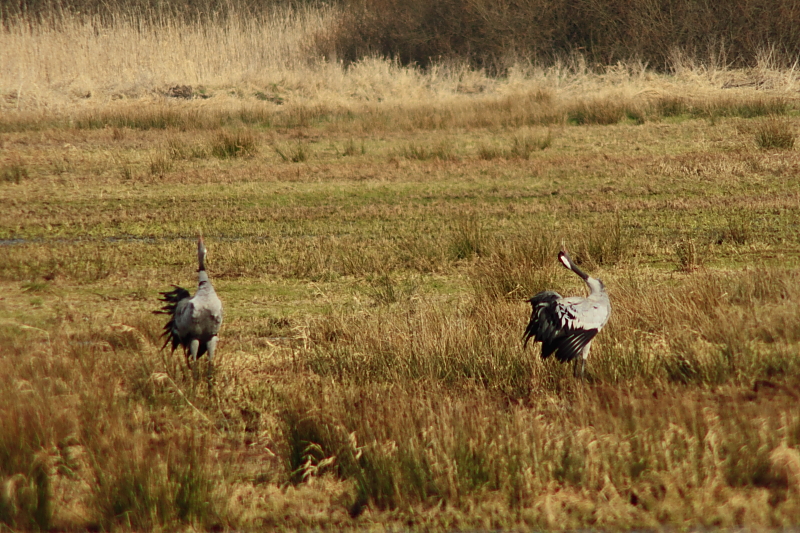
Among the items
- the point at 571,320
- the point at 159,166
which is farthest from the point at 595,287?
the point at 159,166

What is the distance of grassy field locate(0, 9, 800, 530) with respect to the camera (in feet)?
A: 13.2

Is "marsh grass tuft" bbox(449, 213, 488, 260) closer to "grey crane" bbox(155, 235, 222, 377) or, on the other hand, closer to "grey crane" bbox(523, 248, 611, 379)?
"grey crane" bbox(523, 248, 611, 379)

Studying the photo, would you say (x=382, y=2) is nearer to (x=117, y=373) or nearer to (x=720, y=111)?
(x=720, y=111)

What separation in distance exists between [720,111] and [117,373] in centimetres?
1499

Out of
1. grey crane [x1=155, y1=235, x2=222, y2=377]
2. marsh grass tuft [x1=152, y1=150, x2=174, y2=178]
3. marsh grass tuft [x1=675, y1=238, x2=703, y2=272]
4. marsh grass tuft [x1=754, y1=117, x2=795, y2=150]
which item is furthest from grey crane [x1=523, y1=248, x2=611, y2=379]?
marsh grass tuft [x1=754, y1=117, x2=795, y2=150]

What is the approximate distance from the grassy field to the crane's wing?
0.31m

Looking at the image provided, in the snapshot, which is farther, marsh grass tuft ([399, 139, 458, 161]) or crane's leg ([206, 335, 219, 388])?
marsh grass tuft ([399, 139, 458, 161])

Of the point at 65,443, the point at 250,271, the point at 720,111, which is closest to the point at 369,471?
the point at 65,443

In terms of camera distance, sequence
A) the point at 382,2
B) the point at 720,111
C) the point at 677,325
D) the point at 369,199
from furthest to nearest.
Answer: the point at 382,2 → the point at 720,111 → the point at 369,199 → the point at 677,325

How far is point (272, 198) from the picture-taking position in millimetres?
11938

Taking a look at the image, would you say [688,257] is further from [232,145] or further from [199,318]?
[232,145]

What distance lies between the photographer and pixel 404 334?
585cm

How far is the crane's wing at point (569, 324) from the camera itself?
4711 millimetres

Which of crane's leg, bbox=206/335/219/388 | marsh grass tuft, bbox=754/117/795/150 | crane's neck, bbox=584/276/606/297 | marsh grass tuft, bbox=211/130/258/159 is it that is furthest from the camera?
marsh grass tuft, bbox=211/130/258/159
